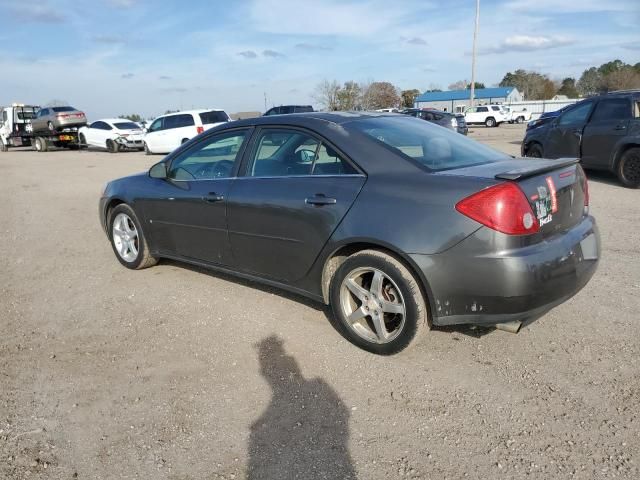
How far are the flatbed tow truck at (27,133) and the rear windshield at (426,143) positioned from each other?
2687 cm

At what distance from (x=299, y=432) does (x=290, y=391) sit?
1.34ft

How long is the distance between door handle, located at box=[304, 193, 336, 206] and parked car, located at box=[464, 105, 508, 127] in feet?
139

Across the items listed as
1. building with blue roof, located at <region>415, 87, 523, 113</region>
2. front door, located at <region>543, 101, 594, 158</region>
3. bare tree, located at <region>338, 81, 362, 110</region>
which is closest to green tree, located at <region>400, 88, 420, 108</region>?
building with blue roof, located at <region>415, 87, 523, 113</region>

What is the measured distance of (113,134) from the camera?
79.2 feet

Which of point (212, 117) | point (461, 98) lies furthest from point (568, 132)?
point (461, 98)

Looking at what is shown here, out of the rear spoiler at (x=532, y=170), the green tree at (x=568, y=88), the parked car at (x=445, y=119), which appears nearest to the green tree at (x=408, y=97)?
the green tree at (x=568, y=88)

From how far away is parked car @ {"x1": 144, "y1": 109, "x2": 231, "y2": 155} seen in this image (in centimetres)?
1936

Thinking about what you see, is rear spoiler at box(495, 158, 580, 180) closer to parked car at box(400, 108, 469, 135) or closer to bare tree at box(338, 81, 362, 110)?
parked car at box(400, 108, 469, 135)

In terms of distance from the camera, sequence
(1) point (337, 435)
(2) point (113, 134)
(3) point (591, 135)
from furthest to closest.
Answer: (2) point (113, 134) → (3) point (591, 135) → (1) point (337, 435)

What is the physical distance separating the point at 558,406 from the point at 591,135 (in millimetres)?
8248

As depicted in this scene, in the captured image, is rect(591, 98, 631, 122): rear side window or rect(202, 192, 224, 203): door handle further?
rect(591, 98, 631, 122): rear side window

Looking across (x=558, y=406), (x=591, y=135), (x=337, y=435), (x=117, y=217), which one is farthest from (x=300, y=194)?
(x=591, y=135)

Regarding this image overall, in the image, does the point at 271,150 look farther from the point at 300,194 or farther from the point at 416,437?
the point at 416,437

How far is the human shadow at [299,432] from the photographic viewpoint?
244cm
